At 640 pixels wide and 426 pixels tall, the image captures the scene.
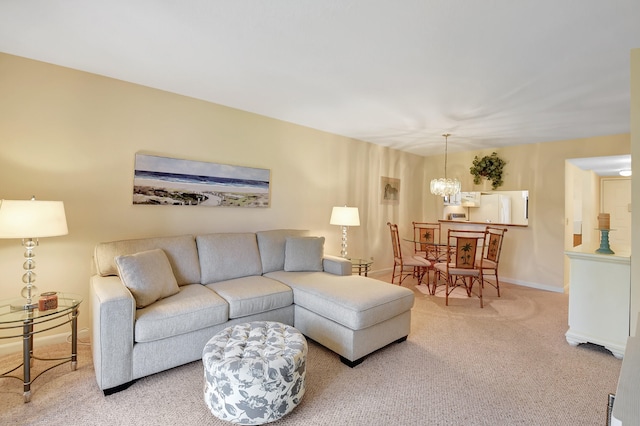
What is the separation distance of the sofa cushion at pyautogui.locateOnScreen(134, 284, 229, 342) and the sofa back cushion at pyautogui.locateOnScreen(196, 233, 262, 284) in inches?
15.6

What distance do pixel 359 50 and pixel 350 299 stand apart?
6.13 ft

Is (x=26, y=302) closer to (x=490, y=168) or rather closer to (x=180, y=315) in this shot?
(x=180, y=315)

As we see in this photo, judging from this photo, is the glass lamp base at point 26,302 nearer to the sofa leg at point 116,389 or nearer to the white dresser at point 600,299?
the sofa leg at point 116,389

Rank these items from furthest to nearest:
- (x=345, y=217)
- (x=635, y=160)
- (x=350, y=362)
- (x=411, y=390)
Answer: (x=345, y=217)
(x=350, y=362)
(x=635, y=160)
(x=411, y=390)

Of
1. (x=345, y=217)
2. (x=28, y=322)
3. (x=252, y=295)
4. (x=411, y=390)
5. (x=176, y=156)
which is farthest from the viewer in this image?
(x=345, y=217)

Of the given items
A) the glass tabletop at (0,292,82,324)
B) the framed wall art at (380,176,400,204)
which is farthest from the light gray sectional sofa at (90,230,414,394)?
the framed wall art at (380,176,400,204)

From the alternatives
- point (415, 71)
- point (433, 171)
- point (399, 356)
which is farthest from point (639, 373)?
point (433, 171)

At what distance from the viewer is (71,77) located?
99.8 inches

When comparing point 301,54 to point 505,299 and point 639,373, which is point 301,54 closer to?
point 639,373

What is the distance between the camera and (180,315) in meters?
2.11

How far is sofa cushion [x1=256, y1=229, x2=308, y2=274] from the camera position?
3269 mm

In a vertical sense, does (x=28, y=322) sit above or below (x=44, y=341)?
above

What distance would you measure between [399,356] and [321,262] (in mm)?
1262

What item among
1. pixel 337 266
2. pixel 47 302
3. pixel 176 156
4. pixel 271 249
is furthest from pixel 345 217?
pixel 47 302
